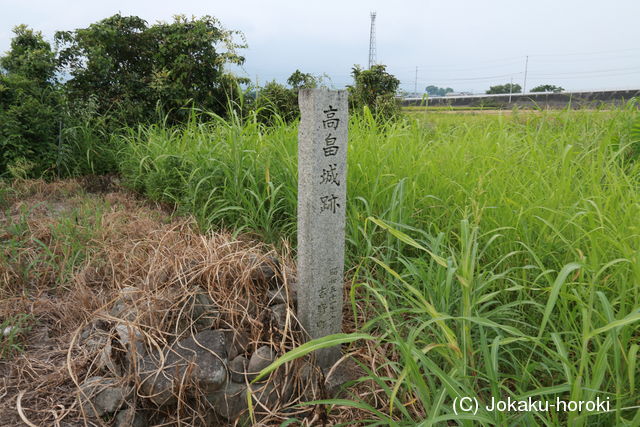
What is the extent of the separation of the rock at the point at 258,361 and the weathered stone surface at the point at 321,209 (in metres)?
0.20

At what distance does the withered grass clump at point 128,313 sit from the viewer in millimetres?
1843

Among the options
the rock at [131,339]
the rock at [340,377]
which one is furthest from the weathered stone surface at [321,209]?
the rock at [131,339]

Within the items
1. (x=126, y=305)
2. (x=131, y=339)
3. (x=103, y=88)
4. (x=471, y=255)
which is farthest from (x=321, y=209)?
(x=103, y=88)

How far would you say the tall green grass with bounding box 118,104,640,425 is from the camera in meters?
1.39

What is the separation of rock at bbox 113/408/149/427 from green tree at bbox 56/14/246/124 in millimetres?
4241

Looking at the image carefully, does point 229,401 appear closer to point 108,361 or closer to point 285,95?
point 108,361

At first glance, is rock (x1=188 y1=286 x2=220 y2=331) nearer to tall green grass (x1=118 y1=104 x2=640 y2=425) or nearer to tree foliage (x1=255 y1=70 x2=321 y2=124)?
tall green grass (x1=118 y1=104 x2=640 y2=425)

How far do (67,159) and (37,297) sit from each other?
8.72 feet

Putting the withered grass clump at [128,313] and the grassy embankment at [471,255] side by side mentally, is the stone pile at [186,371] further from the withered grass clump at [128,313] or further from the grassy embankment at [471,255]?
the grassy embankment at [471,255]

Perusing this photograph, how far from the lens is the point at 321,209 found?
5.93ft

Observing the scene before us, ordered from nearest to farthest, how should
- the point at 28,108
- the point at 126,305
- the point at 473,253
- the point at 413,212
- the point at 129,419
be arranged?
the point at 473,253, the point at 129,419, the point at 126,305, the point at 413,212, the point at 28,108

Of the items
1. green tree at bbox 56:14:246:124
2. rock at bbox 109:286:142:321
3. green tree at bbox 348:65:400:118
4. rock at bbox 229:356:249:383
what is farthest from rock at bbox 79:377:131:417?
green tree at bbox 348:65:400:118

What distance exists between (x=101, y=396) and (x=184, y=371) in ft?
1.18

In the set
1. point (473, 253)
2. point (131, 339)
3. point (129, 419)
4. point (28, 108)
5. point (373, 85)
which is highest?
point (373, 85)
